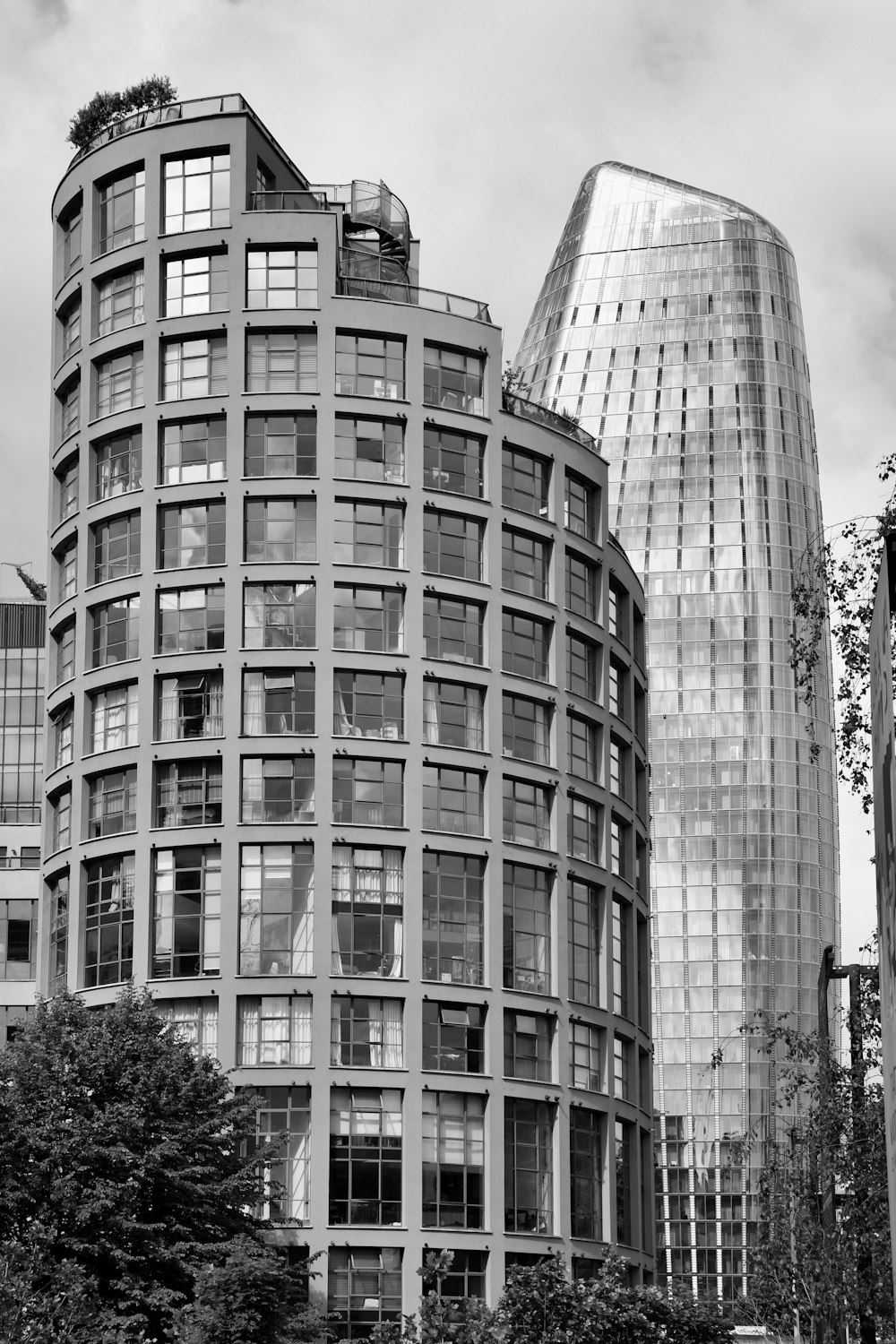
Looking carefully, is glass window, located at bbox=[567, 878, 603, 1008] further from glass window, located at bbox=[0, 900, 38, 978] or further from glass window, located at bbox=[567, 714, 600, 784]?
glass window, located at bbox=[0, 900, 38, 978]

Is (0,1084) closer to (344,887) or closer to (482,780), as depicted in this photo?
(344,887)

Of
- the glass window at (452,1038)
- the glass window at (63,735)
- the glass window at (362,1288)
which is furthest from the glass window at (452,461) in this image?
the glass window at (362,1288)

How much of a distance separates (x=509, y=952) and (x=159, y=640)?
19.2 metres

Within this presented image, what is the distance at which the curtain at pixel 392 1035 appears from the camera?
279 feet

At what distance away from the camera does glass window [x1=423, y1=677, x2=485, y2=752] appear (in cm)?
8981

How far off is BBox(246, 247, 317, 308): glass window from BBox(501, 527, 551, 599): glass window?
43.5 ft

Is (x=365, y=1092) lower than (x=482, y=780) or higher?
lower

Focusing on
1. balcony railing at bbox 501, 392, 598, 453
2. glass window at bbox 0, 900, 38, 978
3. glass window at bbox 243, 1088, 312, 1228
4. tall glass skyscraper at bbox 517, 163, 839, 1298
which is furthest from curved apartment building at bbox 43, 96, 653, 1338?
tall glass skyscraper at bbox 517, 163, 839, 1298

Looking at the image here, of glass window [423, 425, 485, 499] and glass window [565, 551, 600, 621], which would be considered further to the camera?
glass window [565, 551, 600, 621]

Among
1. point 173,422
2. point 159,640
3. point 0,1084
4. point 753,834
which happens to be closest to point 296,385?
point 173,422

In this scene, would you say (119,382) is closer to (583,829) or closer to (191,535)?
(191,535)

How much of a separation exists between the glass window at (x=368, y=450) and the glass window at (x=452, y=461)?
1241 millimetres

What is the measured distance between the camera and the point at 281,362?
91750 millimetres

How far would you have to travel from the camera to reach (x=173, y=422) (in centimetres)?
9131
